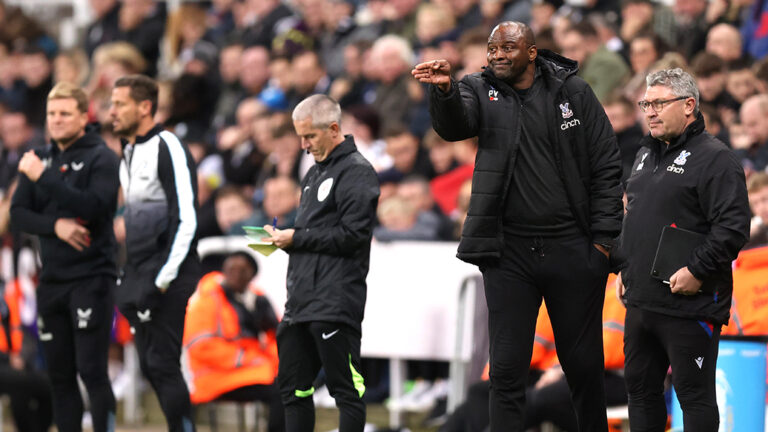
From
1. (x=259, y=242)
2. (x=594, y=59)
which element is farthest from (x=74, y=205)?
(x=594, y=59)

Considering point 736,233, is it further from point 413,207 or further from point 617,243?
point 413,207

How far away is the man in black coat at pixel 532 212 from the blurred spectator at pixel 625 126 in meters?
3.22

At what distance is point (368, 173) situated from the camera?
6.71 meters

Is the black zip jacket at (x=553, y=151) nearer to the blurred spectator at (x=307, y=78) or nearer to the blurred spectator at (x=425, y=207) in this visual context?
the blurred spectator at (x=425, y=207)

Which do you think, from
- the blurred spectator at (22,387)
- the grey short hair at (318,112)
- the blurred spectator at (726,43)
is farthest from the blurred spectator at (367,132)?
the grey short hair at (318,112)

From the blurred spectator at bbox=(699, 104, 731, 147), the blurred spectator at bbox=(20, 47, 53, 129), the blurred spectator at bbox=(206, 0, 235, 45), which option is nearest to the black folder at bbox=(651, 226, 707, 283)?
the blurred spectator at bbox=(699, 104, 731, 147)

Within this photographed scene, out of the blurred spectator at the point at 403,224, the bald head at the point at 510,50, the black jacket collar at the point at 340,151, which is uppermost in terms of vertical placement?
the bald head at the point at 510,50

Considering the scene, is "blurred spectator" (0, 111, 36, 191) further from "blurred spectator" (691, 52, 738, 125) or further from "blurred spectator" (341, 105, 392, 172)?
"blurred spectator" (691, 52, 738, 125)

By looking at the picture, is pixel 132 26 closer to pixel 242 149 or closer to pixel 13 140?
pixel 13 140

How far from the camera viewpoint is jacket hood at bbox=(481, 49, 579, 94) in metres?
5.93

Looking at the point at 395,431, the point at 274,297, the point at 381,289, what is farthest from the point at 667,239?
the point at 274,297

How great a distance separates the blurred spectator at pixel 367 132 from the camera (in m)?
11.2

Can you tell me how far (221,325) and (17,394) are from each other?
1665mm

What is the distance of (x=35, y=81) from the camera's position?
1534cm
